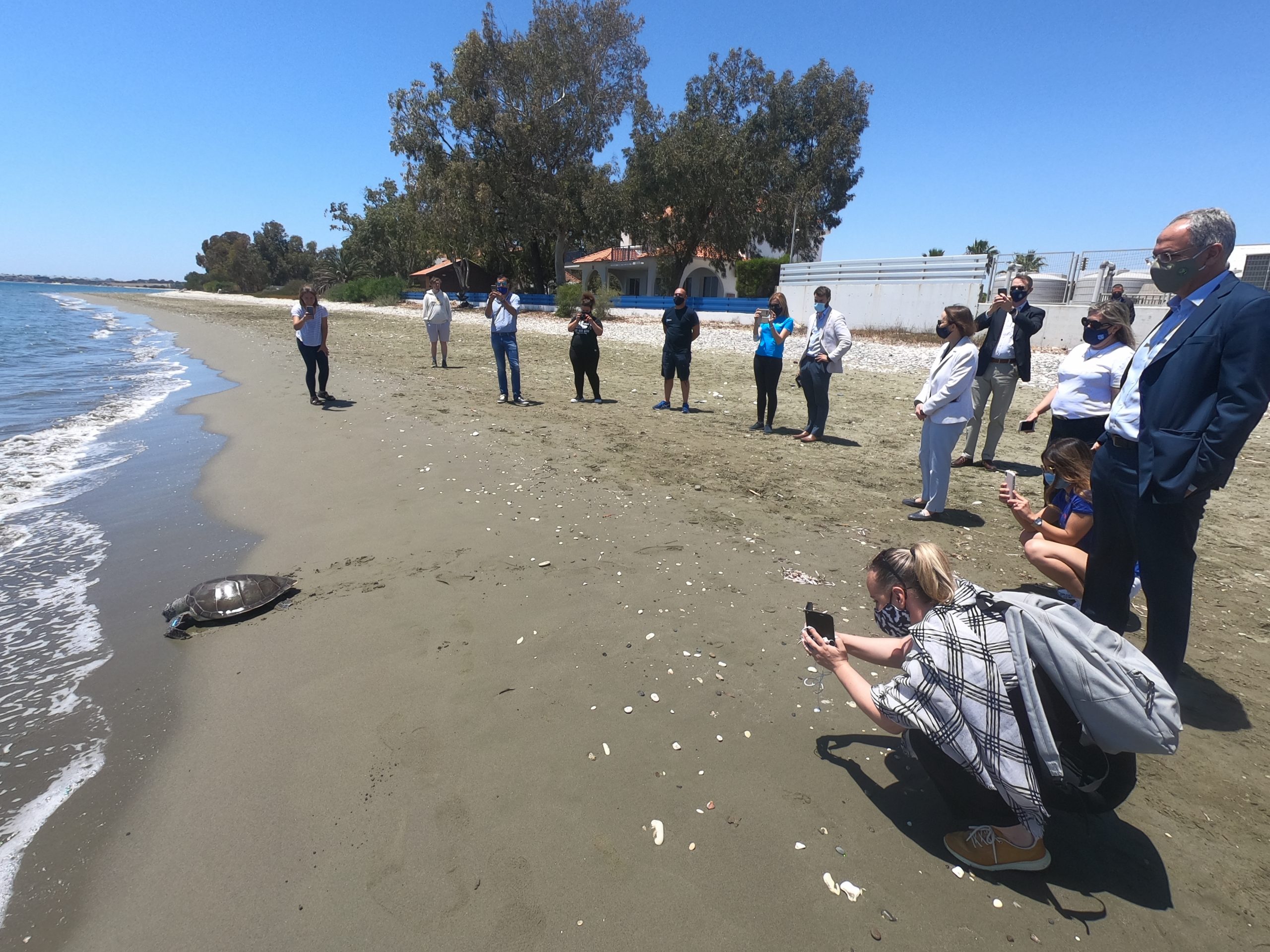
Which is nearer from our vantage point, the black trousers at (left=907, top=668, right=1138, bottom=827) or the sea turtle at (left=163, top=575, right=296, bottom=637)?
the black trousers at (left=907, top=668, right=1138, bottom=827)

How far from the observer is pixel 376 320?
27656mm

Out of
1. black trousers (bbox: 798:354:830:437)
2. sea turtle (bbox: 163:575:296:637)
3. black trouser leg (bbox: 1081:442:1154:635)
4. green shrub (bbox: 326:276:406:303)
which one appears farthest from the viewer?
green shrub (bbox: 326:276:406:303)

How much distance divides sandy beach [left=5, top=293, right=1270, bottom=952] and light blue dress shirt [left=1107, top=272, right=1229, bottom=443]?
1419mm

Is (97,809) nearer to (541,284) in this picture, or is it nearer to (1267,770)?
(1267,770)

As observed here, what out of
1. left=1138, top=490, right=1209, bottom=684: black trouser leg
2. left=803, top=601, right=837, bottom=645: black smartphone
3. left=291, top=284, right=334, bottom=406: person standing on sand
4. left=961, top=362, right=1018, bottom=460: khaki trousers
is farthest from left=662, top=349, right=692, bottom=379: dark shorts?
left=803, top=601, right=837, bottom=645: black smartphone

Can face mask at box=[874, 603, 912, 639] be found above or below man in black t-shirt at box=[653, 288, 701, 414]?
below

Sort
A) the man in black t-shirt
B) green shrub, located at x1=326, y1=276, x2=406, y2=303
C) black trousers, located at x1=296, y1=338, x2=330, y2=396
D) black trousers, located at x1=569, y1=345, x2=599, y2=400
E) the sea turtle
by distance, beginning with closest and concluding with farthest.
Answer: the sea turtle → the man in black t-shirt → black trousers, located at x1=296, y1=338, x2=330, y2=396 → black trousers, located at x1=569, y1=345, x2=599, y2=400 → green shrub, located at x1=326, y1=276, x2=406, y2=303

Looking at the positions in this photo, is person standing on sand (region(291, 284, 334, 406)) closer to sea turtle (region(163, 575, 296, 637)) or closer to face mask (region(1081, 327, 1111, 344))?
sea turtle (region(163, 575, 296, 637))

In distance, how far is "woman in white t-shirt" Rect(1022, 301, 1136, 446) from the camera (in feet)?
14.8

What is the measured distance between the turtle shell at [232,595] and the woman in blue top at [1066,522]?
421 cm

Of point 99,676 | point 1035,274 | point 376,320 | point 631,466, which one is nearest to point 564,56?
point 376,320

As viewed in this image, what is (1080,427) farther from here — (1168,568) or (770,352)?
(770,352)

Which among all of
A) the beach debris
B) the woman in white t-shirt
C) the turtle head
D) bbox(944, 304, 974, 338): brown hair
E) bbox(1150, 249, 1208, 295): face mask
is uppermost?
bbox(1150, 249, 1208, 295): face mask

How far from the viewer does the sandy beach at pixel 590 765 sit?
6.74ft
